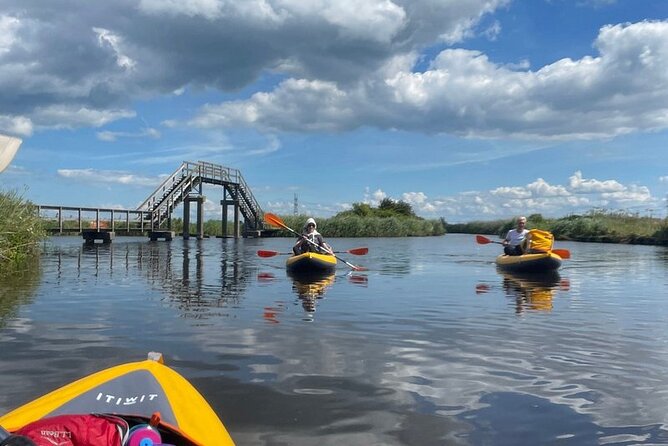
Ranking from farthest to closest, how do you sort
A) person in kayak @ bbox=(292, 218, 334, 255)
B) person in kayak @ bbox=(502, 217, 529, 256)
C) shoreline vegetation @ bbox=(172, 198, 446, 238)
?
shoreline vegetation @ bbox=(172, 198, 446, 238)
person in kayak @ bbox=(502, 217, 529, 256)
person in kayak @ bbox=(292, 218, 334, 255)

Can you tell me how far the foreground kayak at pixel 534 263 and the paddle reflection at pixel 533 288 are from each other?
0.62 feet

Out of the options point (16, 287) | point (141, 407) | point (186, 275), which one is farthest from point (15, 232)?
point (141, 407)

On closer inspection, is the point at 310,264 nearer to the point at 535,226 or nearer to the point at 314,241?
the point at 314,241

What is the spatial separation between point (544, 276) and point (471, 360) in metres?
11.1

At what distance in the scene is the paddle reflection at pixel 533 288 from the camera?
10773mm

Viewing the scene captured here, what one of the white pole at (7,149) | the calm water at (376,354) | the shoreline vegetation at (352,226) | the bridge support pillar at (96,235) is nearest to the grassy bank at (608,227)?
the shoreline vegetation at (352,226)

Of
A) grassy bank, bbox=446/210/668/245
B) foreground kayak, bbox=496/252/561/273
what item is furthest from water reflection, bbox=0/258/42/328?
grassy bank, bbox=446/210/668/245

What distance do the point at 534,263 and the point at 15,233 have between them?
50.6 feet

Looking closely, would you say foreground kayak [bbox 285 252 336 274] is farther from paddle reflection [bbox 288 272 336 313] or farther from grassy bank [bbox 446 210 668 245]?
grassy bank [bbox 446 210 668 245]

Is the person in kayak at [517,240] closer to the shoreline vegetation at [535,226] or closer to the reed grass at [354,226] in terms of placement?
the shoreline vegetation at [535,226]

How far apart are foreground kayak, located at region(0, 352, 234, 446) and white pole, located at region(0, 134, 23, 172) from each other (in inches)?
94.4

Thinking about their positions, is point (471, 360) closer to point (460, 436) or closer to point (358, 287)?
point (460, 436)

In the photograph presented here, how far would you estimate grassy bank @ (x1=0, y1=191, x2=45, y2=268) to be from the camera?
15117 mm

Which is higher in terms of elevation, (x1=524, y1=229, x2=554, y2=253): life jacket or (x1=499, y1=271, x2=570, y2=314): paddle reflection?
(x1=524, y1=229, x2=554, y2=253): life jacket
